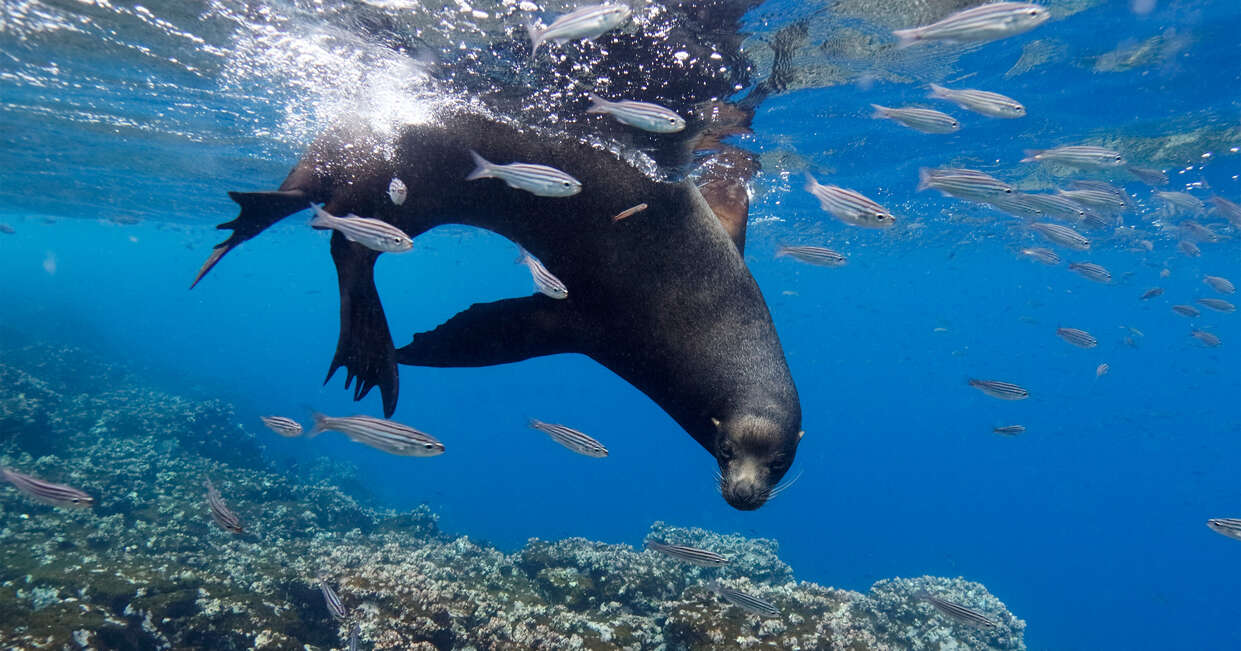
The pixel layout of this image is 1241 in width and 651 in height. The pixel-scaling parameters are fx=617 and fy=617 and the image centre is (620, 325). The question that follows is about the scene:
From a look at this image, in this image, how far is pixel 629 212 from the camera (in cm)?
348

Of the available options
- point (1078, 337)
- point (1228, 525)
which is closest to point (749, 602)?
point (1228, 525)

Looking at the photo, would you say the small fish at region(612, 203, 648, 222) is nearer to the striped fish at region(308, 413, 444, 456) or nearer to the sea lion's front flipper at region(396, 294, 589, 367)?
the sea lion's front flipper at region(396, 294, 589, 367)

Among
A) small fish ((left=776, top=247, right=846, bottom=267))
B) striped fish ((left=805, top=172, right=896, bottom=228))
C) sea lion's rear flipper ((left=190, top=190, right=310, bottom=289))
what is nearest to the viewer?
sea lion's rear flipper ((left=190, top=190, right=310, bottom=289))

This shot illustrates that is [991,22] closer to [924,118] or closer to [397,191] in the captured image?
[924,118]

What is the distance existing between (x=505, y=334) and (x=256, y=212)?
1474 millimetres

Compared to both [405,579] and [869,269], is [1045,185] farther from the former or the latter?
[869,269]

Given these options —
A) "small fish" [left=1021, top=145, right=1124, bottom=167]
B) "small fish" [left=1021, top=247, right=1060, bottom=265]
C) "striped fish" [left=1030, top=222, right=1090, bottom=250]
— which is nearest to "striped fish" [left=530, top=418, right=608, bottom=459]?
"small fish" [left=1021, top=145, right=1124, bottom=167]

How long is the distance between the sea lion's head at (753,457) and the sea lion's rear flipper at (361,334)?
6.63 ft

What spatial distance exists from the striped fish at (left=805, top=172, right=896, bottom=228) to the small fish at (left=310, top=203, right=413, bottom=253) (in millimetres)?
2926

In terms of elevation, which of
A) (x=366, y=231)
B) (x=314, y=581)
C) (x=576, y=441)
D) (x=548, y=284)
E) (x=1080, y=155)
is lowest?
(x=314, y=581)

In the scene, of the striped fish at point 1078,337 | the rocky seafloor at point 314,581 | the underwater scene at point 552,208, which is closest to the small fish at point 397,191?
the underwater scene at point 552,208

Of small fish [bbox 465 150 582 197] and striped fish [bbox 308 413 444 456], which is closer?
small fish [bbox 465 150 582 197]

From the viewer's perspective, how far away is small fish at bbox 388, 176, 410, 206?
3.74 m

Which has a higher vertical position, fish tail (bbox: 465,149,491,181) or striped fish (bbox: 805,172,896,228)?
striped fish (bbox: 805,172,896,228)
